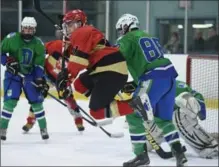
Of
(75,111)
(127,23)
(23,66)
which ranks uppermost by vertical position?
(127,23)

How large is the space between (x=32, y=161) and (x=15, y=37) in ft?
3.65

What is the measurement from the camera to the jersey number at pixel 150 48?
9.08 ft

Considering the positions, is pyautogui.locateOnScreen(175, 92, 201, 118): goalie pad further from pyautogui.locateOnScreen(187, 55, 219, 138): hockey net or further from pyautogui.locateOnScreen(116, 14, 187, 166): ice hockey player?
pyautogui.locateOnScreen(187, 55, 219, 138): hockey net

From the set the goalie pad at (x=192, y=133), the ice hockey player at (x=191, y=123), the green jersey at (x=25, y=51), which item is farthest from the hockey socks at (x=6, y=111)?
the goalie pad at (x=192, y=133)

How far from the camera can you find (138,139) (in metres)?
2.94

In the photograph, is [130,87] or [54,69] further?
[54,69]

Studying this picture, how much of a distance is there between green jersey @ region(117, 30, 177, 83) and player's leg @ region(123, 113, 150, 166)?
10.4 inches

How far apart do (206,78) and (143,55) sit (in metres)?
1.85

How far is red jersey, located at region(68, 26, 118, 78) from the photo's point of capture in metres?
2.39

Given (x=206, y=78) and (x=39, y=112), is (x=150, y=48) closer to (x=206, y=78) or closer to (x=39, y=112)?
(x=39, y=112)

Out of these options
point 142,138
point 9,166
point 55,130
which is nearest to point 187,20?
point 55,130

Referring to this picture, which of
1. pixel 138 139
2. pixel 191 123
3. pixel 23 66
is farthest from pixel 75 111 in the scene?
pixel 138 139

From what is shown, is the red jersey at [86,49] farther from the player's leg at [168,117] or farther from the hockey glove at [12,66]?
the hockey glove at [12,66]

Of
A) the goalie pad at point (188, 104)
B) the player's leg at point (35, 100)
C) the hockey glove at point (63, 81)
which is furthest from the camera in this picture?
the player's leg at point (35, 100)
